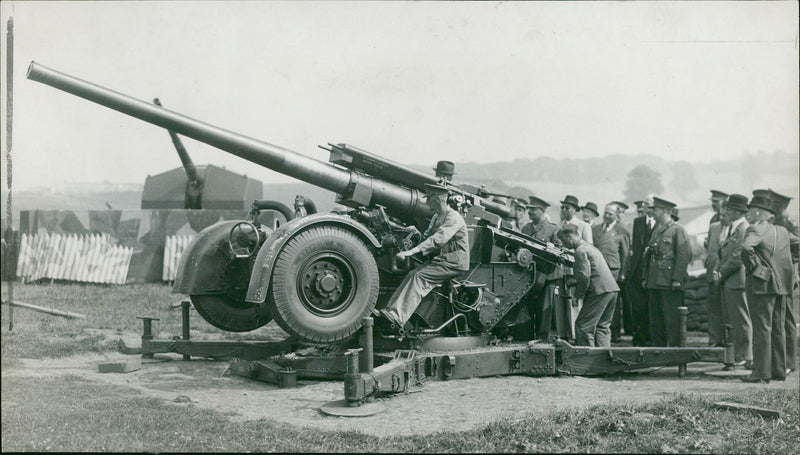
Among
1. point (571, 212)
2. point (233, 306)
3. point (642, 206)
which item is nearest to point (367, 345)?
point (233, 306)

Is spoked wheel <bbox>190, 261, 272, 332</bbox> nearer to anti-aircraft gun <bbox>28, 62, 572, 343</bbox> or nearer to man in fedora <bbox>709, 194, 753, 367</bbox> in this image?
anti-aircraft gun <bbox>28, 62, 572, 343</bbox>

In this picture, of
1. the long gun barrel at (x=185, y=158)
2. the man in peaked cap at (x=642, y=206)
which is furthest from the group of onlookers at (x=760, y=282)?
the long gun barrel at (x=185, y=158)

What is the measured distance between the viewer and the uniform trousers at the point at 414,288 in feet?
25.5

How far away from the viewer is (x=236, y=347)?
8.80 metres

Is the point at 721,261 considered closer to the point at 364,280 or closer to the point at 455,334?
the point at 455,334

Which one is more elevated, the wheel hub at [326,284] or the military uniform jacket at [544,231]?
the military uniform jacket at [544,231]

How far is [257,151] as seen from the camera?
8.15 m

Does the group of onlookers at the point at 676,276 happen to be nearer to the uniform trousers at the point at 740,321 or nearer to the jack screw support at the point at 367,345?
the uniform trousers at the point at 740,321

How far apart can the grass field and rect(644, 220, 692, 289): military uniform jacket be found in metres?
2.76

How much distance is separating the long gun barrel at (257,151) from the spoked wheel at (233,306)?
4.64ft

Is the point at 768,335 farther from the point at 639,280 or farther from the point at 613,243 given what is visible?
the point at 613,243

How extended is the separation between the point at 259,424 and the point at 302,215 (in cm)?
294

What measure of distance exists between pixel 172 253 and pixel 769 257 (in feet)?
43.2

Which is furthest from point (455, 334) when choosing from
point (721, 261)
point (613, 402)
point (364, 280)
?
point (721, 261)
